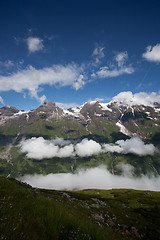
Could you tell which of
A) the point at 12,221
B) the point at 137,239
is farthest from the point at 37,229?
the point at 137,239

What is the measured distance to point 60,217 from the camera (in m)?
6.21

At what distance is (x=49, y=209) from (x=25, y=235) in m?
2.31

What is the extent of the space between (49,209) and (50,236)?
5.09 feet

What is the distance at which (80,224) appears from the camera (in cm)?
669

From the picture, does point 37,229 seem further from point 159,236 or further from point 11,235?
point 159,236

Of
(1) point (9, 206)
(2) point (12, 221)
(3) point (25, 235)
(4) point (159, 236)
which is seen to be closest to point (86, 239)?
(3) point (25, 235)

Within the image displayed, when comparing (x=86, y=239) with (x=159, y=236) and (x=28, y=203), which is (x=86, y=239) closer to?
(x=28, y=203)

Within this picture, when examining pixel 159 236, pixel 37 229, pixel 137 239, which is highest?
pixel 37 229

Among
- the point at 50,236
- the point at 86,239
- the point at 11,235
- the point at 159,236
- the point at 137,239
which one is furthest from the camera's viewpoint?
the point at 159,236

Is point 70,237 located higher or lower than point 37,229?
lower

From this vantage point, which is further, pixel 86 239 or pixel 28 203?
pixel 28 203

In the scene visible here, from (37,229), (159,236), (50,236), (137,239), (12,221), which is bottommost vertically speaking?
(159,236)

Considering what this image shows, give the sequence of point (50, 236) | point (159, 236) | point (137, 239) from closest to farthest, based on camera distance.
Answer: point (50, 236)
point (137, 239)
point (159, 236)

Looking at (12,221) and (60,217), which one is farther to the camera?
(60,217)
